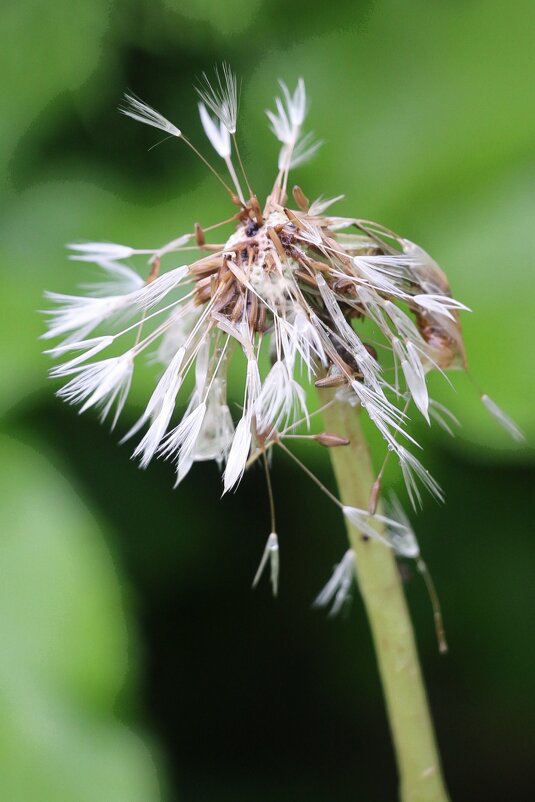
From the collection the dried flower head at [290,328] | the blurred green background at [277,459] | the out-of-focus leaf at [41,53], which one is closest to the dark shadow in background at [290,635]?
the blurred green background at [277,459]

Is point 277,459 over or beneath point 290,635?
over

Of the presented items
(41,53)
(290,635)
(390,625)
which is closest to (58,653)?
(290,635)

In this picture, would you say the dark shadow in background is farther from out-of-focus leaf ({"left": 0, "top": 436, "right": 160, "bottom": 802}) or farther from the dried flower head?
the dried flower head

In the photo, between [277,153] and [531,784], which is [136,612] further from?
[277,153]

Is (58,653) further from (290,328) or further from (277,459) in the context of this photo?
(290,328)

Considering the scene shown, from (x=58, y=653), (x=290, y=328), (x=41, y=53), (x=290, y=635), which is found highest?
(x=41, y=53)

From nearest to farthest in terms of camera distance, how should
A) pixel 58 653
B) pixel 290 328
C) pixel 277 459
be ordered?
1. pixel 290 328
2. pixel 58 653
3. pixel 277 459

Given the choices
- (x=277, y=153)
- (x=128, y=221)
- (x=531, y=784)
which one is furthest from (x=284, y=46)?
(x=531, y=784)

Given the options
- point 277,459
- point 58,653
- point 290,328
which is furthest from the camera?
point 277,459
